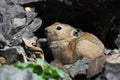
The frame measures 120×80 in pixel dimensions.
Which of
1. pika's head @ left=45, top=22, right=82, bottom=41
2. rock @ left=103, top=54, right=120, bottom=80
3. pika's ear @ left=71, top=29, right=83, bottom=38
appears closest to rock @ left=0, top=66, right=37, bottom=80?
rock @ left=103, top=54, right=120, bottom=80

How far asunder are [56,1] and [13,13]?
0.79m

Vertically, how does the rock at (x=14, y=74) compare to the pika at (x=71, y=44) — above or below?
above

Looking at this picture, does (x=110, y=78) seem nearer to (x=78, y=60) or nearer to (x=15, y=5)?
(x=78, y=60)

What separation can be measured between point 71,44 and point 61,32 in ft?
0.93

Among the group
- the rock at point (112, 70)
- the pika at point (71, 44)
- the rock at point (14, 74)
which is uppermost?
the rock at point (14, 74)

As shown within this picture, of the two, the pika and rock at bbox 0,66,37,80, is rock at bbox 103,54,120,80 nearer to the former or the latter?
the pika

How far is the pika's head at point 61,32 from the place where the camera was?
22.6 feet

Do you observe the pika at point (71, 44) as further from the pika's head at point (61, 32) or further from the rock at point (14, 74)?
the rock at point (14, 74)

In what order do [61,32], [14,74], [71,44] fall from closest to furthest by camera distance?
[14,74], [71,44], [61,32]

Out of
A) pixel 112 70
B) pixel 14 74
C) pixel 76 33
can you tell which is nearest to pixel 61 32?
pixel 76 33

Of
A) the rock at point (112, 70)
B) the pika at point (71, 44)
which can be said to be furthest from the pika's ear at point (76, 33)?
the rock at point (112, 70)

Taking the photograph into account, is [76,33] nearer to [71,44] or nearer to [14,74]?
[71,44]

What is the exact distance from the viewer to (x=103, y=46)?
6.96 meters

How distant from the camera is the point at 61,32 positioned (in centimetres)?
693
